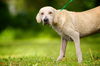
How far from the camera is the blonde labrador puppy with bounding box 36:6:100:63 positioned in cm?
1020

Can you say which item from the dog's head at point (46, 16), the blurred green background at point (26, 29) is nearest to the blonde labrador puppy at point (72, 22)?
the dog's head at point (46, 16)

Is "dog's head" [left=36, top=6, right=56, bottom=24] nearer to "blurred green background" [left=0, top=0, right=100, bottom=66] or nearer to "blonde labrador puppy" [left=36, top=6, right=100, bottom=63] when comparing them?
"blonde labrador puppy" [left=36, top=6, right=100, bottom=63]

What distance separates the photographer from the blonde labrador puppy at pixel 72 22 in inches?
402

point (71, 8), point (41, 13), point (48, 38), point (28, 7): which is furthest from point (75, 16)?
point (28, 7)


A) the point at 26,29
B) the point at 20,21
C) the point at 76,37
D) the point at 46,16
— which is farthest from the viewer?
the point at 20,21

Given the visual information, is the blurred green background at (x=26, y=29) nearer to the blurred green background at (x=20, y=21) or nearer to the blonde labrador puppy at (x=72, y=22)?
the blurred green background at (x=20, y=21)

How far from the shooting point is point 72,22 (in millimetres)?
10594

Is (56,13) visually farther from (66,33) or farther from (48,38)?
(48,38)

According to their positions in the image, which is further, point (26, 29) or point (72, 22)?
point (26, 29)

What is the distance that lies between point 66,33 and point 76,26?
0.32m

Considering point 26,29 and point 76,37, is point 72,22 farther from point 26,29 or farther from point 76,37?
point 26,29

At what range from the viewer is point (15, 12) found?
22141 mm

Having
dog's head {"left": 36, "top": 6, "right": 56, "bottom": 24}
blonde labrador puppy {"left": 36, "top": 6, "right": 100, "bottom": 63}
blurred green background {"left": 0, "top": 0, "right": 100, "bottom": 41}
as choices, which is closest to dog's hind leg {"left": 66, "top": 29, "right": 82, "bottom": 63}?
blonde labrador puppy {"left": 36, "top": 6, "right": 100, "bottom": 63}

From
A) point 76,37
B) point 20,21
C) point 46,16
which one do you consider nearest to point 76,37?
point 76,37
